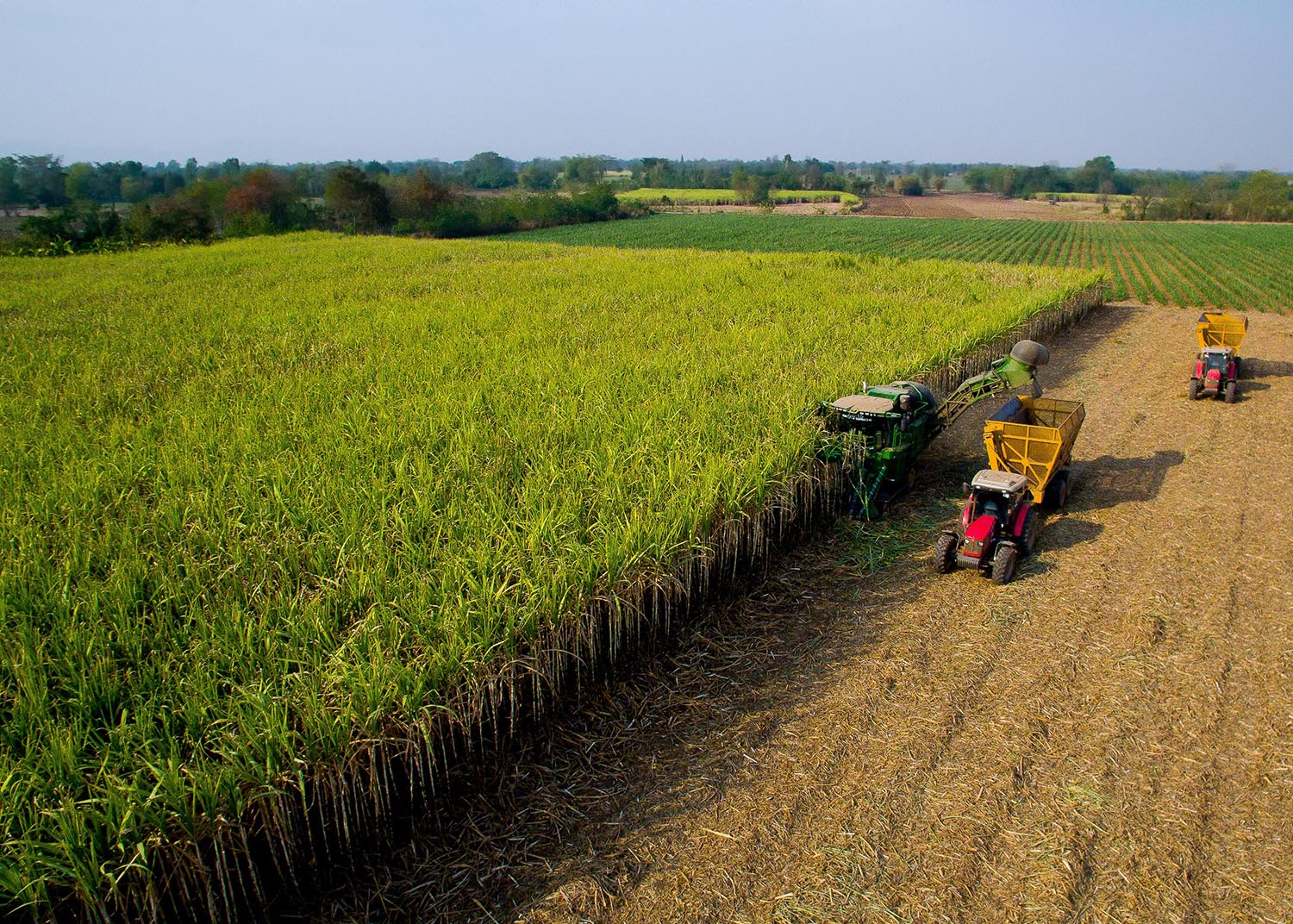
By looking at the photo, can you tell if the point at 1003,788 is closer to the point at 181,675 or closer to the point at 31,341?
the point at 181,675

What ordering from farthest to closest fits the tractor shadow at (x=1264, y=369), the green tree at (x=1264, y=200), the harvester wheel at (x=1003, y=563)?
the green tree at (x=1264, y=200) → the tractor shadow at (x=1264, y=369) → the harvester wheel at (x=1003, y=563)

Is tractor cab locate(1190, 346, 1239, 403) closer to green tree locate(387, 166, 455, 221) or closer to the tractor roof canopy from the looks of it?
the tractor roof canopy

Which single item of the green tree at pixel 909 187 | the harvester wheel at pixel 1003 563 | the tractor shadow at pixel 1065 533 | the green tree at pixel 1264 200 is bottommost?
the tractor shadow at pixel 1065 533

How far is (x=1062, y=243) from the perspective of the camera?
1729 inches

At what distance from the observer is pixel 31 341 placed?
422 inches

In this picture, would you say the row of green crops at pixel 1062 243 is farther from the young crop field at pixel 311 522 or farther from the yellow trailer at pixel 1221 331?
the young crop field at pixel 311 522

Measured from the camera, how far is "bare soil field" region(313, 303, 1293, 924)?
3.25 m

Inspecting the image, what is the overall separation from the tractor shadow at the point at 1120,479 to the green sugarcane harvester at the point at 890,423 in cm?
128

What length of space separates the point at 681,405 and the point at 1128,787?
4.78 metres

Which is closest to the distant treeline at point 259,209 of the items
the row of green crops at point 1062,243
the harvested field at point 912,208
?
the row of green crops at point 1062,243

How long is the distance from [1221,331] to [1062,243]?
123 feet

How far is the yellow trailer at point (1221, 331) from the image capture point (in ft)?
37.3

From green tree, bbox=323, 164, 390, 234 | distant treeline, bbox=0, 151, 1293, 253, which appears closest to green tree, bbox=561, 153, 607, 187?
distant treeline, bbox=0, 151, 1293, 253

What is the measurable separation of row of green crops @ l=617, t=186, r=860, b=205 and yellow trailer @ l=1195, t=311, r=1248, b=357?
72391 mm
